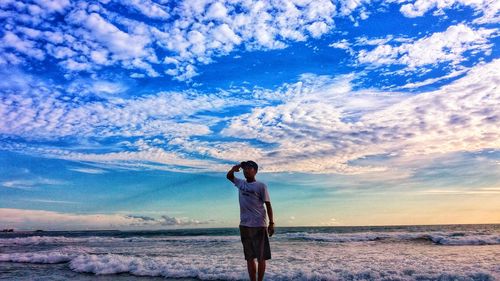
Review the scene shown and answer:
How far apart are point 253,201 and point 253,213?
194 millimetres

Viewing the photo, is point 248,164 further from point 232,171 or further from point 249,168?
point 232,171

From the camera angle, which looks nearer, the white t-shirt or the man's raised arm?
the white t-shirt

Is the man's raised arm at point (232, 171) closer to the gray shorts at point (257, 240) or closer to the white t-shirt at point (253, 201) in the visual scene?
the white t-shirt at point (253, 201)

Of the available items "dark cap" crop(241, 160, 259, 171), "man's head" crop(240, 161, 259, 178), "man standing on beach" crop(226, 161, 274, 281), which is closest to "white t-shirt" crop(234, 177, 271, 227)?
"man standing on beach" crop(226, 161, 274, 281)

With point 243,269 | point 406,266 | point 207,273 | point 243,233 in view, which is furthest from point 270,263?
point 243,233

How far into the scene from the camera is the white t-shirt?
5.88 m

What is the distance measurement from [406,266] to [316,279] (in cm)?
272

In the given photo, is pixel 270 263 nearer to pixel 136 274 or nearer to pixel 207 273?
pixel 207 273

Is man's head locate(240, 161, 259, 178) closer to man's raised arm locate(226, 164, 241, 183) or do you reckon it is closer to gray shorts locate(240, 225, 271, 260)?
man's raised arm locate(226, 164, 241, 183)

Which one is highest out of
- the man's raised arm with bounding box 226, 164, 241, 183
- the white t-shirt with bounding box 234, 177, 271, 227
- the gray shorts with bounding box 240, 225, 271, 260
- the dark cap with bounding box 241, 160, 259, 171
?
the dark cap with bounding box 241, 160, 259, 171

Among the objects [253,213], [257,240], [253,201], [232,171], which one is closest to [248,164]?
[232,171]

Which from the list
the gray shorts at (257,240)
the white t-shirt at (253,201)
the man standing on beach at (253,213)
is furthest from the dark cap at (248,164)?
the gray shorts at (257,240)

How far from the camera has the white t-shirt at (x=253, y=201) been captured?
5.88 m

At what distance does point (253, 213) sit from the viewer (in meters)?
5.92
